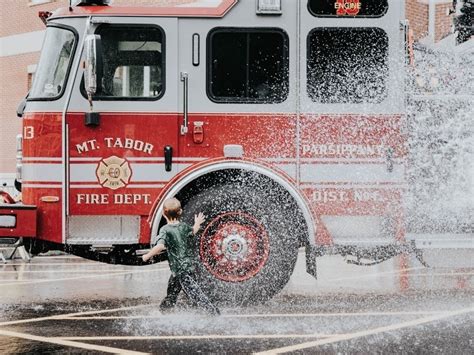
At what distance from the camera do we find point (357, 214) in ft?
28.4

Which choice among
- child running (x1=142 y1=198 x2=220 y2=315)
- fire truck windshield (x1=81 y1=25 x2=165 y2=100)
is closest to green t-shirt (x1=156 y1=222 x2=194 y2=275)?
child running (x1=142 y1=198 x2=220 y2=315)

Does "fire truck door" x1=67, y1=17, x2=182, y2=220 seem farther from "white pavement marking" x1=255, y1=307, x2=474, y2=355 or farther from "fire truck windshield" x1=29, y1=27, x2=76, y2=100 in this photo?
"white pavement marking" x1=255, y1=307, x2=474, y2=355

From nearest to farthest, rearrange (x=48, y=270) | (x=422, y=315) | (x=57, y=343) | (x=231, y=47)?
(x=57, y=343) → (x=422, y=315) → (x=231, y=47) → (x=48, y=270)

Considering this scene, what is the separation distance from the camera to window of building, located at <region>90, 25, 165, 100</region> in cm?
873

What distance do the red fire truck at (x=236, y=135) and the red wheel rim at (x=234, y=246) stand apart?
12 mm

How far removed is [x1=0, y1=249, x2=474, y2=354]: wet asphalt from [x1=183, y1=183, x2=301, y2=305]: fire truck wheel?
10.9 inches

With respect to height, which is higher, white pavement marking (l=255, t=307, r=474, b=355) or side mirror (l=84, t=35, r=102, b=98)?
side mirror (l=84, t=35, r=102, b=98)

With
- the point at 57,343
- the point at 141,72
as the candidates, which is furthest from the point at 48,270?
the point at 57,343

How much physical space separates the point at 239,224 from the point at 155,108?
55.8 inches

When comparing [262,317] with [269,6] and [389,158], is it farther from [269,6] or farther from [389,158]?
[269,6]

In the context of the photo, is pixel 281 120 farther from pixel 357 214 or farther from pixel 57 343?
pixel 57 343

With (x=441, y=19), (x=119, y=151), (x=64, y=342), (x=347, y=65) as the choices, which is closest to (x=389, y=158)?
(x=347, y=65)

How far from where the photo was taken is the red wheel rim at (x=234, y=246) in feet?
28.3

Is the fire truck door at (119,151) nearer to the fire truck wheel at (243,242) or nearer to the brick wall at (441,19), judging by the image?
the fire truck wheel at (243,242)
